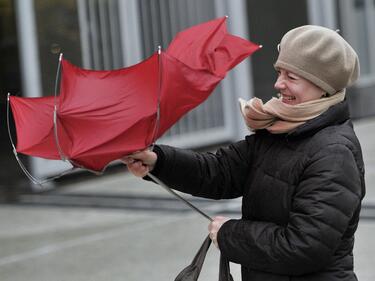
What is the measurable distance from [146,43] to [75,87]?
756 centimetres

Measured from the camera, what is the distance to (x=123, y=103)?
236 cm

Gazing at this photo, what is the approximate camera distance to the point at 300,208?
220 centimetres

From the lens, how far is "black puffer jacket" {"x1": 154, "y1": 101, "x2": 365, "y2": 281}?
7.13 ft

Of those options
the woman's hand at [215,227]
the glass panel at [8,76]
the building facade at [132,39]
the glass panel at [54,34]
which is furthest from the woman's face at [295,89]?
the glass panel at [8,76]

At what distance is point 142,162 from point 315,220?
0.63 meters

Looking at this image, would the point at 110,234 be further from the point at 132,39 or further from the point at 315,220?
the point at 315,220

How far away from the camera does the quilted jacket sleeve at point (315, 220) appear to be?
7.10 feet

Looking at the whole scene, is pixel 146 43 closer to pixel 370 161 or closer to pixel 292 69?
pixel 370 161

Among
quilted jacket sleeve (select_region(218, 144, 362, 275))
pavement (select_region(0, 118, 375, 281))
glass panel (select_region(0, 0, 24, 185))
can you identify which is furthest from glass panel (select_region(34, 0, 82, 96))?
quilted jacket sleeve (select_region(218, 144, 362, 275))

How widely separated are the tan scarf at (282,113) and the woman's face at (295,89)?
22mm

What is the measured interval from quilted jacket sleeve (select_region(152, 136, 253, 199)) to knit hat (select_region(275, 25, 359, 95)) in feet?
1.24

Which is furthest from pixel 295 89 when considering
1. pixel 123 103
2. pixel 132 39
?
pixel 132 39

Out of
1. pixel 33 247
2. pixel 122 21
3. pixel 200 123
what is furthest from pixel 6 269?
pixel 200 123

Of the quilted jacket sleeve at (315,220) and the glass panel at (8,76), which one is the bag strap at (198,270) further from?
the glass panel at (8,76)
